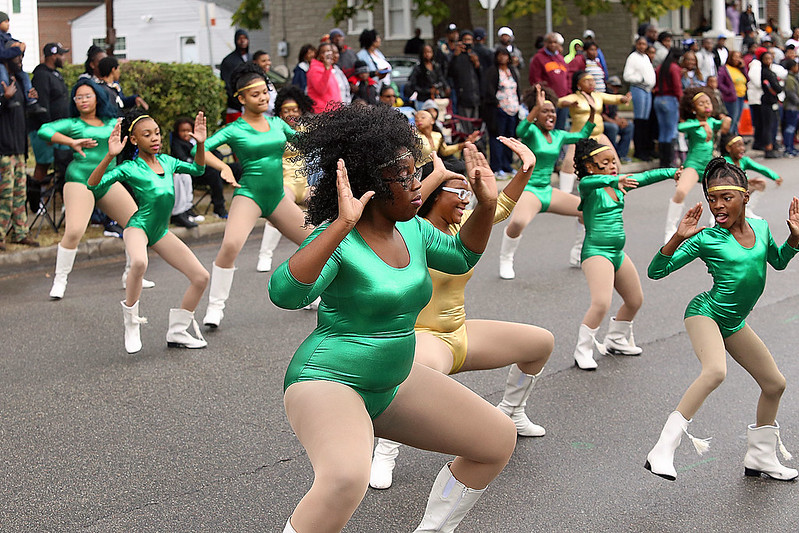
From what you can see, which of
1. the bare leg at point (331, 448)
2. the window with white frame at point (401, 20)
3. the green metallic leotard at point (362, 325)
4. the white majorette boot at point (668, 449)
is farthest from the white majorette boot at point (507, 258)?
the window with white frame at point (401, 20)

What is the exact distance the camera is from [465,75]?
16.4 meters

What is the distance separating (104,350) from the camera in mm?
7547

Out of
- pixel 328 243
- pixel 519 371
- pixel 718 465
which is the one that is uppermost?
pixel 328 243

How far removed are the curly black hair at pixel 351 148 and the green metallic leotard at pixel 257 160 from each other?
409cm

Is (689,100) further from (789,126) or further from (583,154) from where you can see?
(789,126)

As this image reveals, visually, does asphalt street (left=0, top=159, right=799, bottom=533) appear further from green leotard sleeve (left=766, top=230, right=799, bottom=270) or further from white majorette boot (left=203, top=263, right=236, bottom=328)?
green leotard sleeve (left=766, top=230, right=799, bottom=270)

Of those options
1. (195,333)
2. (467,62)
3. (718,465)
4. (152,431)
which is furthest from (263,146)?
(467,62)

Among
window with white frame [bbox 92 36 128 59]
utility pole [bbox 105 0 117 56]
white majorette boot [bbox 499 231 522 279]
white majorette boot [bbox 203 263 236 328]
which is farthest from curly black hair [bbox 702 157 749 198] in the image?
window with white frame [bbox 92 36 128 59]

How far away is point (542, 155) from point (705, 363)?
4.94m

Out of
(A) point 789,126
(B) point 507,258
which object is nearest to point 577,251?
(B) point 507,258

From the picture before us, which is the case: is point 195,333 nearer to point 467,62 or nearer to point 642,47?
point 467,62

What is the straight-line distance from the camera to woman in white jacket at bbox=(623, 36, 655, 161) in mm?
17672

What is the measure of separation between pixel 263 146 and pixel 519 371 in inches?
Answer: 136

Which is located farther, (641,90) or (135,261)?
(641,90)
